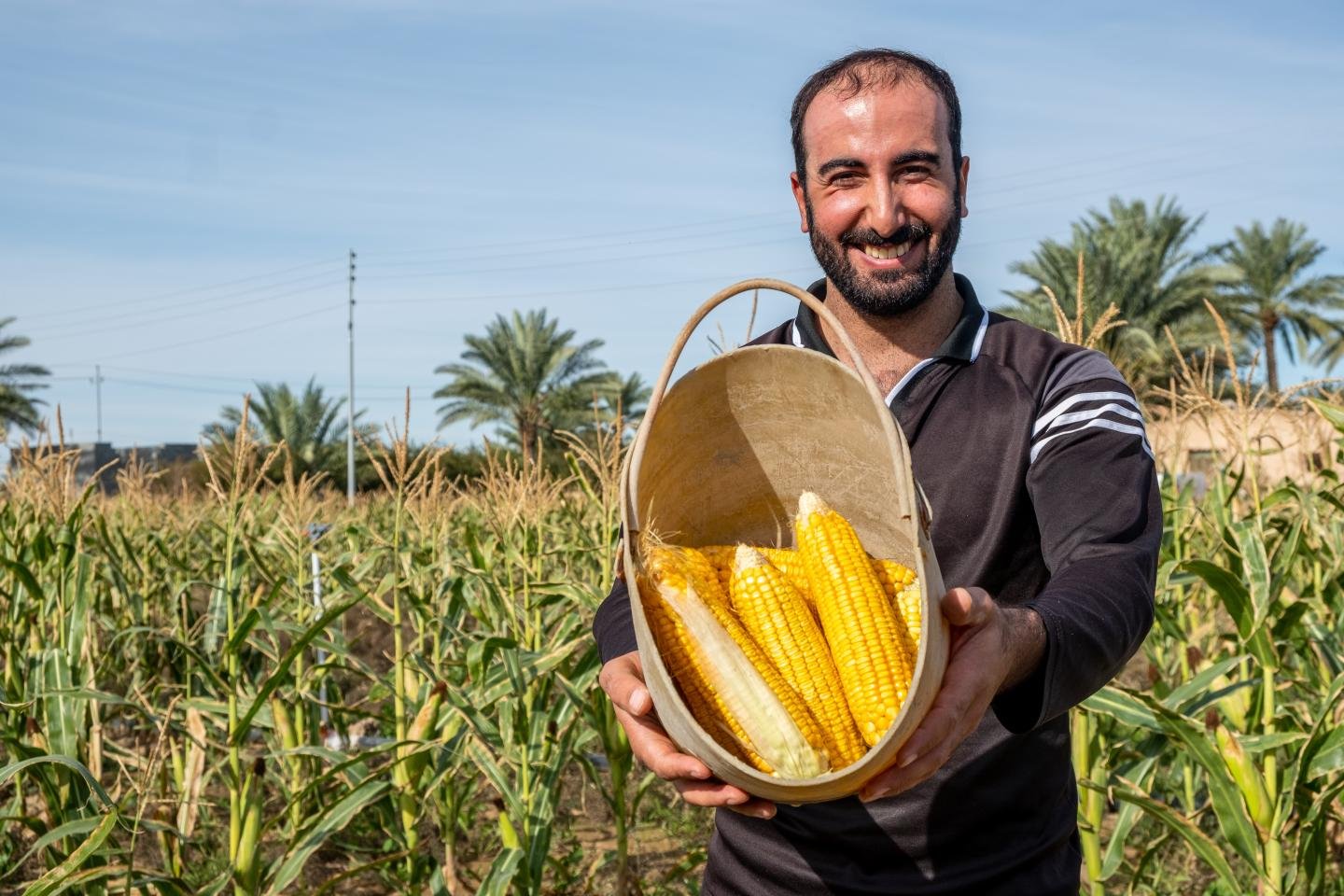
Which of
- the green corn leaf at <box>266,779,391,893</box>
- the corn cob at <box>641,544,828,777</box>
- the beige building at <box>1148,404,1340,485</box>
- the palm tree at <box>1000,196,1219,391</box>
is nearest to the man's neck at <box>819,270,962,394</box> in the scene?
the corn cob at <box>641,544,828,777</box>

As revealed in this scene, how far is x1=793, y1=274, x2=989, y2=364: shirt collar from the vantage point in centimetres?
208

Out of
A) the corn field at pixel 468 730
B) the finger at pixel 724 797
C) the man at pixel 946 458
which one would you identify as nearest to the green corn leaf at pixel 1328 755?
the corn field at pixel 468 730

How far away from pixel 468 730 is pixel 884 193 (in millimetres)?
2386

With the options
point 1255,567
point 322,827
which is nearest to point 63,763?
point 322,827

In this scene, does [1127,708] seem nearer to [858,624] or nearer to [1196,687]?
[1196,687]

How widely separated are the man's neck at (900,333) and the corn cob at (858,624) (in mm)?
543

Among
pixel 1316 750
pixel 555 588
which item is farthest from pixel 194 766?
pixel 1316 750

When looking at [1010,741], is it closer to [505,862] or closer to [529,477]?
[505,862]

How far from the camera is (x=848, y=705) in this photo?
5.10ft

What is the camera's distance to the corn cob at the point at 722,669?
149 centimetres

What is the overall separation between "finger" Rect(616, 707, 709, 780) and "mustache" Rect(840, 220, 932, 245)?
35.2 inches

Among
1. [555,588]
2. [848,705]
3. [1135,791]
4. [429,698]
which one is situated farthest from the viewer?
[555,588]

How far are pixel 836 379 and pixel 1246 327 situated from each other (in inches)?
929

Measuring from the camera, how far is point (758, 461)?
6.60 feet
